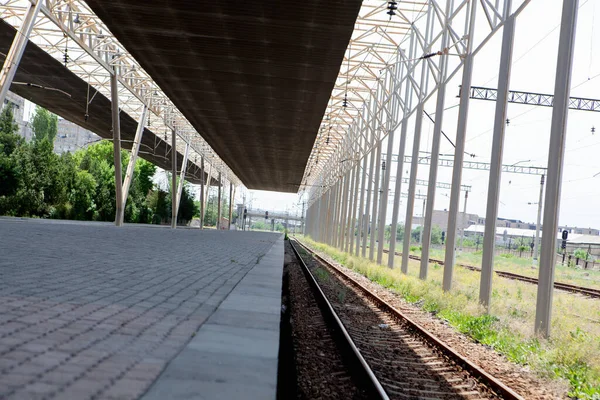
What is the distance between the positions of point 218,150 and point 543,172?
26.3 meters

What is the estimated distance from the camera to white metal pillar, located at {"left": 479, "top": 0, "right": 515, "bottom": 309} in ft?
49.6

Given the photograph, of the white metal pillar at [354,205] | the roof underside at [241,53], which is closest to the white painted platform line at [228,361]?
the roof underside at [241,53]

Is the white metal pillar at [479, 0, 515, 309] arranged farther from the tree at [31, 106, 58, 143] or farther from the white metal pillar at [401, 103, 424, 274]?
the tree at [31, 106, 58, 143]

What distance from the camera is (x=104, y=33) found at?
33875mm

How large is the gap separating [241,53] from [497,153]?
11926 millimetres

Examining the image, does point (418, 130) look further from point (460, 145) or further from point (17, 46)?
point (17, 46)

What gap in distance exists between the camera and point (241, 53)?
24062mm

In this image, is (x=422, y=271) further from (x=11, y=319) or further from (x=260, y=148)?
(x=260, y=148)

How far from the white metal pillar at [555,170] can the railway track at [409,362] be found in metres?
2.37

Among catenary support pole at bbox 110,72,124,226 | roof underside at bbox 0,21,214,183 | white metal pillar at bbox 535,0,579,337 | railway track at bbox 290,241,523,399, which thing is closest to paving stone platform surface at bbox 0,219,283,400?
railway track at bbox 290,241,523,399

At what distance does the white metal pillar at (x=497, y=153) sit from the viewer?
15.1m

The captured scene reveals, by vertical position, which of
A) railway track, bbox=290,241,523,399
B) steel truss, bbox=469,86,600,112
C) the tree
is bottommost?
railway track, bbox=290,241,523,399

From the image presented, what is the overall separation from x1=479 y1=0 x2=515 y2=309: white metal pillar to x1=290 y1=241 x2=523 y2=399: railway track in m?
2.47

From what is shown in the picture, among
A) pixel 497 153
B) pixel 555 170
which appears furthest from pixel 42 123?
pixel 555 170
